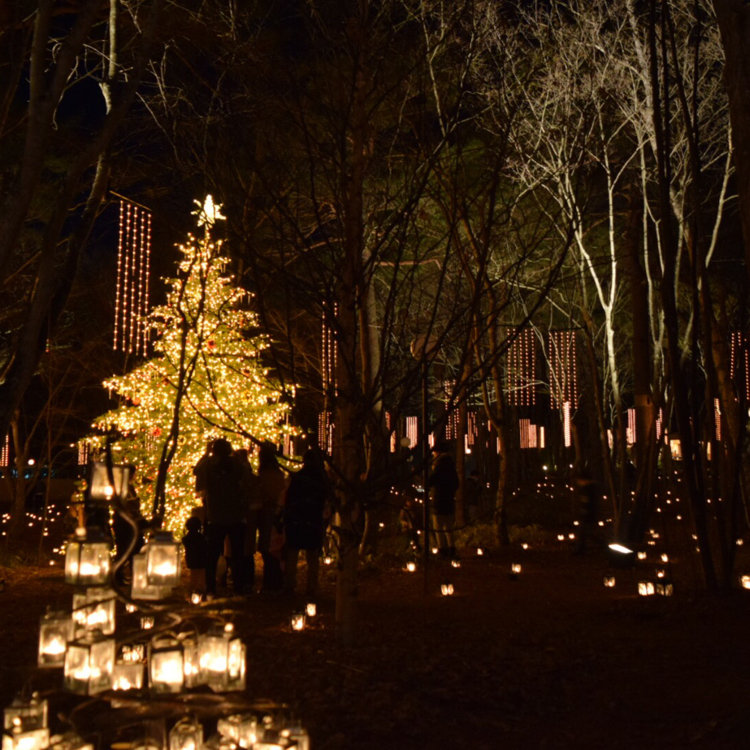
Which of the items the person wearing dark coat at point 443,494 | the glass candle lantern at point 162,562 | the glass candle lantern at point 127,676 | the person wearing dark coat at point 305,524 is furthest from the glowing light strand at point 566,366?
the glass candle lantern at point 127,676

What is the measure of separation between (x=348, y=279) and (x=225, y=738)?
152 inches

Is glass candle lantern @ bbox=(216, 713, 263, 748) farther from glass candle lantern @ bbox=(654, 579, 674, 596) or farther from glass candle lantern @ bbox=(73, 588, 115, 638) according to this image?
glass candle lantern @ bbox=(654, 579, 674, 596)

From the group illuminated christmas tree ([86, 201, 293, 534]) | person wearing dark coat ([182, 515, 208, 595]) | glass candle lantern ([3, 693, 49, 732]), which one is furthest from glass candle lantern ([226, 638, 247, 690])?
illuminated christmas tree ([86, 201, 293, 534])

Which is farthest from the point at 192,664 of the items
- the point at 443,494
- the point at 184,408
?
the point at 184,408

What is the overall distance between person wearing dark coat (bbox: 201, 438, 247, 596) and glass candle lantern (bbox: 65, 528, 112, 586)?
200 inches

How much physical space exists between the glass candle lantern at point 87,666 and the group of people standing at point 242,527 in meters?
4.81

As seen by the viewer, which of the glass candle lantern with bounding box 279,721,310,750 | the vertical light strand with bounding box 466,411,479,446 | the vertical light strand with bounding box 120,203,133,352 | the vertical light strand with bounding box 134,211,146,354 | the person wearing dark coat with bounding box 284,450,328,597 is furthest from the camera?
the vertical light strand with bounding box 466,411,479,446

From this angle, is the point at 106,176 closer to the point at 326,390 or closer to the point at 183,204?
the point at 326,390

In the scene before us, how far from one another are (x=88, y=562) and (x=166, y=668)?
76 cm

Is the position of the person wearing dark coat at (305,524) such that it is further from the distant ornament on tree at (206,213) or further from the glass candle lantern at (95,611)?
the glass candle lantern at (95,611)

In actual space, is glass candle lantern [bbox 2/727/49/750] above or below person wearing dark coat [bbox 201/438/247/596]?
below

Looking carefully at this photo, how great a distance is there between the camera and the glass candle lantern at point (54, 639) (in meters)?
4.36

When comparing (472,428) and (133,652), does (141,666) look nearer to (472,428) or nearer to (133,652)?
(133,652)

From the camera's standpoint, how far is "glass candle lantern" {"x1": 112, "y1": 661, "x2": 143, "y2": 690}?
4.57 m
